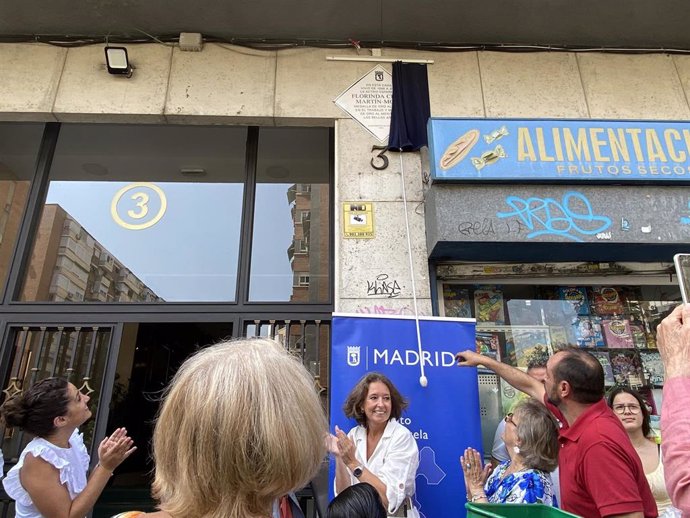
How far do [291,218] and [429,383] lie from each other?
2186mm

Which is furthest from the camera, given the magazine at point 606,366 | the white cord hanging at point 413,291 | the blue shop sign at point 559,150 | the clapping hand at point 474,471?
the magazine at point 606,366

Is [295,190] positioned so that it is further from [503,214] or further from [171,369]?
[171,369]

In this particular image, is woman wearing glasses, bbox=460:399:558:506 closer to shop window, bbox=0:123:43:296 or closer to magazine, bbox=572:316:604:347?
magazine, bbox=572:316:604:347

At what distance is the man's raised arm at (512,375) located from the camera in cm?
269

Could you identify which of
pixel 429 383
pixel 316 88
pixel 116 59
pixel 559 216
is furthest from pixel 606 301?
pixel 116 59

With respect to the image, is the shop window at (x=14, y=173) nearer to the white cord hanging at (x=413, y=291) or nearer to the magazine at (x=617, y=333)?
the white cord hanging at (x=413, y=291)

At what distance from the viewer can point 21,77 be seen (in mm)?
4379

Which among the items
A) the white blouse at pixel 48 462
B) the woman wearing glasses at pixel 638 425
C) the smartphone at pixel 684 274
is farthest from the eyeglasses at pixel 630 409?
the white blouse at pixel 48 462

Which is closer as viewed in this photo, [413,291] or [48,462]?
[48,462]

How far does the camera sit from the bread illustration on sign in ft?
12.4

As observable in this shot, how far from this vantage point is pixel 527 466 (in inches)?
89.2

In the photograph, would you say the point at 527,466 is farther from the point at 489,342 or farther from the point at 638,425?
the point at 489,342

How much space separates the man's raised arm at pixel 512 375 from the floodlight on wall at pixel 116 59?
4135 mm

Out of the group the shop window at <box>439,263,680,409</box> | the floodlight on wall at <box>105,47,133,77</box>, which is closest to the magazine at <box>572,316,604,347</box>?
the shop window at <box>439,263,680,409</box>
